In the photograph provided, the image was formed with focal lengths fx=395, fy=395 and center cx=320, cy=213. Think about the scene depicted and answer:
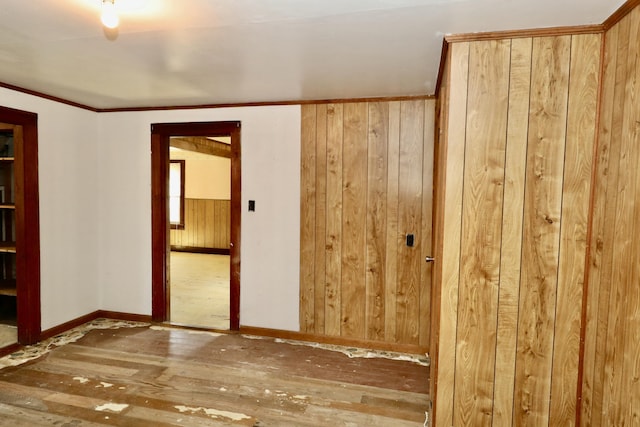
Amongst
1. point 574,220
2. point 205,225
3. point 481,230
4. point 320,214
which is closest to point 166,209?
point 320,214

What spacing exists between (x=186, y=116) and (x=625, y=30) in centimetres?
334

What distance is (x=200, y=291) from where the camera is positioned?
5.35 metres

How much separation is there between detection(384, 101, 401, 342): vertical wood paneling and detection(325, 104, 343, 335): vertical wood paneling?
16.4 inches

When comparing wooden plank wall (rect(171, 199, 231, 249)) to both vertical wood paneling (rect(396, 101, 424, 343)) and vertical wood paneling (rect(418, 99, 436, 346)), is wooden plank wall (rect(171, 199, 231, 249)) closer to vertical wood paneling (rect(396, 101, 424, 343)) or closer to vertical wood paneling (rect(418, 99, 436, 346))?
vertical wood paneling (rect(396, 101, 424, 343))

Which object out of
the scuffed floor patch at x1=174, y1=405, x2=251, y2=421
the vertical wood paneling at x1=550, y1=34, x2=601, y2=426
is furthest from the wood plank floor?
the vertical wood paneling at x1=550, y1=34, x2=601, y2=426

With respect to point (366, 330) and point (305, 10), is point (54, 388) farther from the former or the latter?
point (305, 10)

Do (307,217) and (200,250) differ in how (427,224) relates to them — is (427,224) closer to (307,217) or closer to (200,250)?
(307,217)

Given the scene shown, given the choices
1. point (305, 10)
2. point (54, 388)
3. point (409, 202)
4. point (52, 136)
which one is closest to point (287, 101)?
point (409, 202)

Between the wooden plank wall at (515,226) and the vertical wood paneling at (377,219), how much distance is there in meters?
1.29

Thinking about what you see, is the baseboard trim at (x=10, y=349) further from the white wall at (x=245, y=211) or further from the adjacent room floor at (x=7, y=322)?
the white wall at (x=245, y=211)

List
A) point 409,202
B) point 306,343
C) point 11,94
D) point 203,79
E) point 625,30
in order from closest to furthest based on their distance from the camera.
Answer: point 625,30
point 203,79
point 11,94
point 409,202
point 306,343

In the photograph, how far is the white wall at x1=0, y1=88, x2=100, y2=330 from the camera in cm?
339

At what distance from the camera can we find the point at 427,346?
336 centimetres

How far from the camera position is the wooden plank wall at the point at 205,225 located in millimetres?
8438
